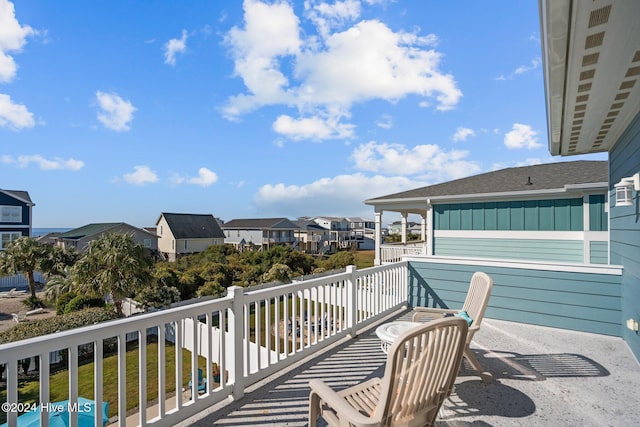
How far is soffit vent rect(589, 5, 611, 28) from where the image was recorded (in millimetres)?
1826

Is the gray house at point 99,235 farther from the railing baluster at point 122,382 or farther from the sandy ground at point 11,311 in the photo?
the railing baluster at point 122,382

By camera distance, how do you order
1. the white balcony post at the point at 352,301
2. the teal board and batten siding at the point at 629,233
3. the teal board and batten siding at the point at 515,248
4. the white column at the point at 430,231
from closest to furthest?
1. the teal board and batten siding at the point at 629,233
2. the white balcony post at the point at 352,301
3. the teal board and batten siding at the point at 515,248
4. the white column at the point at 430,231

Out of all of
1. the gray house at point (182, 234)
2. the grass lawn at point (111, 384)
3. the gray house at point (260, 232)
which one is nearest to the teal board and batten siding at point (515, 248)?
the grass lawn at point (111, 384)

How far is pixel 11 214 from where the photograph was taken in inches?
901

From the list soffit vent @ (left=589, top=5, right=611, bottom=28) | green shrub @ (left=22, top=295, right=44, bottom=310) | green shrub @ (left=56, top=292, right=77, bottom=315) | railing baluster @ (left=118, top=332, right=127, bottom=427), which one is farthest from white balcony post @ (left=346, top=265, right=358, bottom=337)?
→ green shrub @ (left=22, top=295, right=44, bottom=310)

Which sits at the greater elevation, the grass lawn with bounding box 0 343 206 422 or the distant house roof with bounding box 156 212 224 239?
the distant house roof with bounding box 156 212 224 239

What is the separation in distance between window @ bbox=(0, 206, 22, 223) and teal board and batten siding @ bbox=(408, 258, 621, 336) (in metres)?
29.5

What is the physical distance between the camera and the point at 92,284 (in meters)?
11.6

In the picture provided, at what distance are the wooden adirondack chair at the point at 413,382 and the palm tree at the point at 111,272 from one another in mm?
12197

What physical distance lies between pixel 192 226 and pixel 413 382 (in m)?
33.6

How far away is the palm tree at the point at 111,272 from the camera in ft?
37.9

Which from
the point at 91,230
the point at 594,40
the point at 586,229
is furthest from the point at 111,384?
the point at 91,230

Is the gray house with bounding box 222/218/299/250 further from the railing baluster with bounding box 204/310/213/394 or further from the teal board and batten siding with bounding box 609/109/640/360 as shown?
the railing baluster with bounding box 204/310/213/394

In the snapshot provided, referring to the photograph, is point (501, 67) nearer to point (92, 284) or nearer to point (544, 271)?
point (544, 271)
